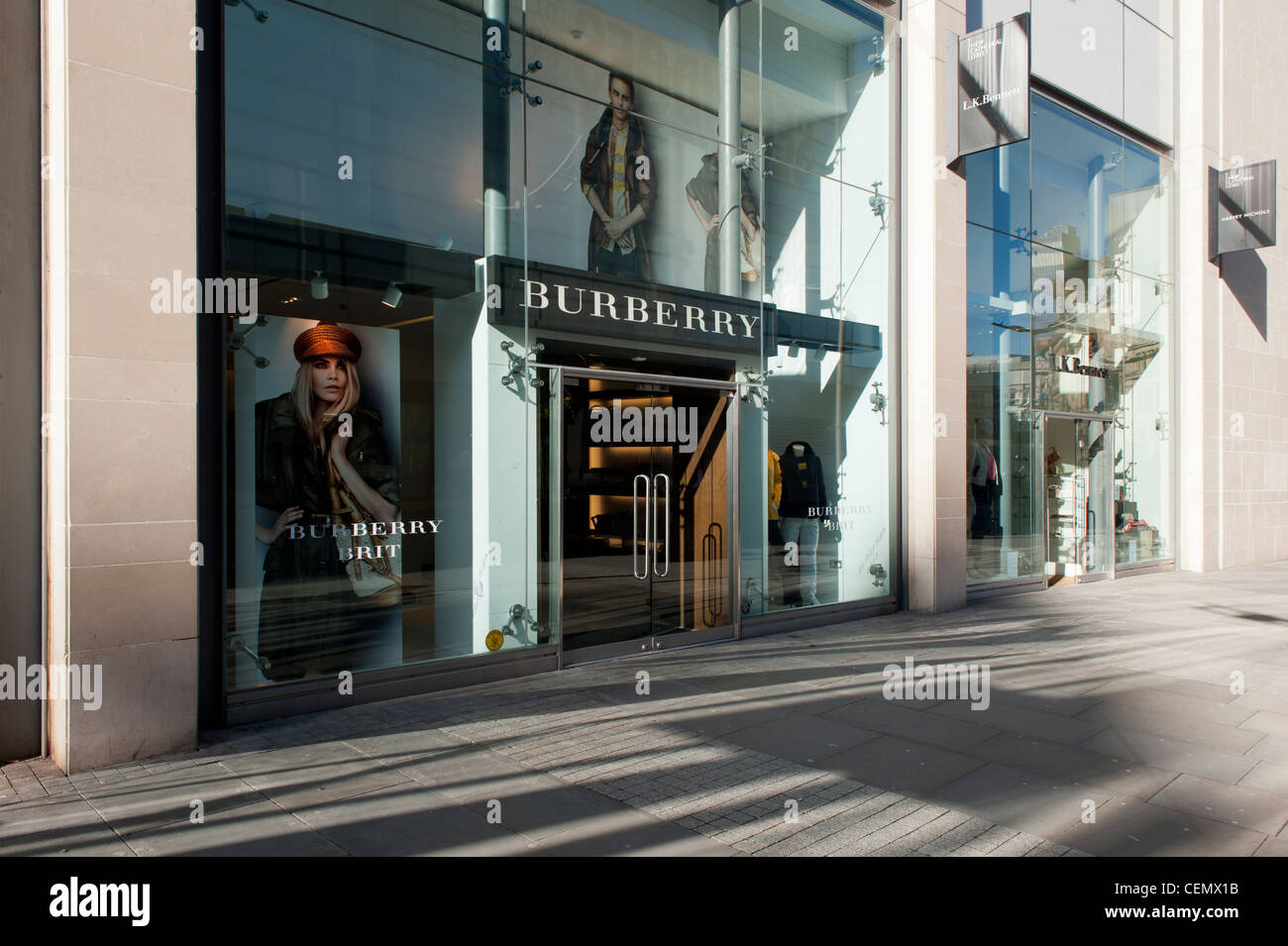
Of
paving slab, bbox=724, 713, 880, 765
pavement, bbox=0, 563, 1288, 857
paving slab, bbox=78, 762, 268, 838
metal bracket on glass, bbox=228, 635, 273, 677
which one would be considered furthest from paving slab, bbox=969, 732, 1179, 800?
metal bracket on glass, bbox=228, 635, 273, 677

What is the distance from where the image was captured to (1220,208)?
14664 millimetres

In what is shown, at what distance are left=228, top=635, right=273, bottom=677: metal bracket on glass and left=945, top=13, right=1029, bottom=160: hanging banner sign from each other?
29.3 feet

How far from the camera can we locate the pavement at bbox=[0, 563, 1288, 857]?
3.91 metres

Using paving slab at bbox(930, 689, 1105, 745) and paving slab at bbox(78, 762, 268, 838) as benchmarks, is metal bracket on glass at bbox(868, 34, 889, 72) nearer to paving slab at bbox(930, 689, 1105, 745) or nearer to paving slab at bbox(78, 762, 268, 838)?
paving slab at bbox(930, 689, 1105, 745)

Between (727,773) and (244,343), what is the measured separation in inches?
159

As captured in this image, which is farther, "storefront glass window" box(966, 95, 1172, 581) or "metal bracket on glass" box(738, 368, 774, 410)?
"storefront glass window" box(966, 95, 1172, 581)

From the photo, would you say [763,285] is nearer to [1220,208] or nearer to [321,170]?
[321,170]

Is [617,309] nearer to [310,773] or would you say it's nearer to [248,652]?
[248,652]

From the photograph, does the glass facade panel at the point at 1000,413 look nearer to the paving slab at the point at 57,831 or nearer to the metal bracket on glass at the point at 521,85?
the metal bracket on glass at the point at 521,85

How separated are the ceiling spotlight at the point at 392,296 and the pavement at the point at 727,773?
286cm

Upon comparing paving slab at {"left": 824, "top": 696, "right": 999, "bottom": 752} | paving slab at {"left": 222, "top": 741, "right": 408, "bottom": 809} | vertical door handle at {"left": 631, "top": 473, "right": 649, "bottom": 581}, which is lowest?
paving slab at {"left": 824, "top": 696, "right": 999, "bottom": 752}

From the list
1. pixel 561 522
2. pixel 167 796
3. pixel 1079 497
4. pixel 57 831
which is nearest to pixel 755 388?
pixel 561 522

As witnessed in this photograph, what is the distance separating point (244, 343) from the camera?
5797 mm
